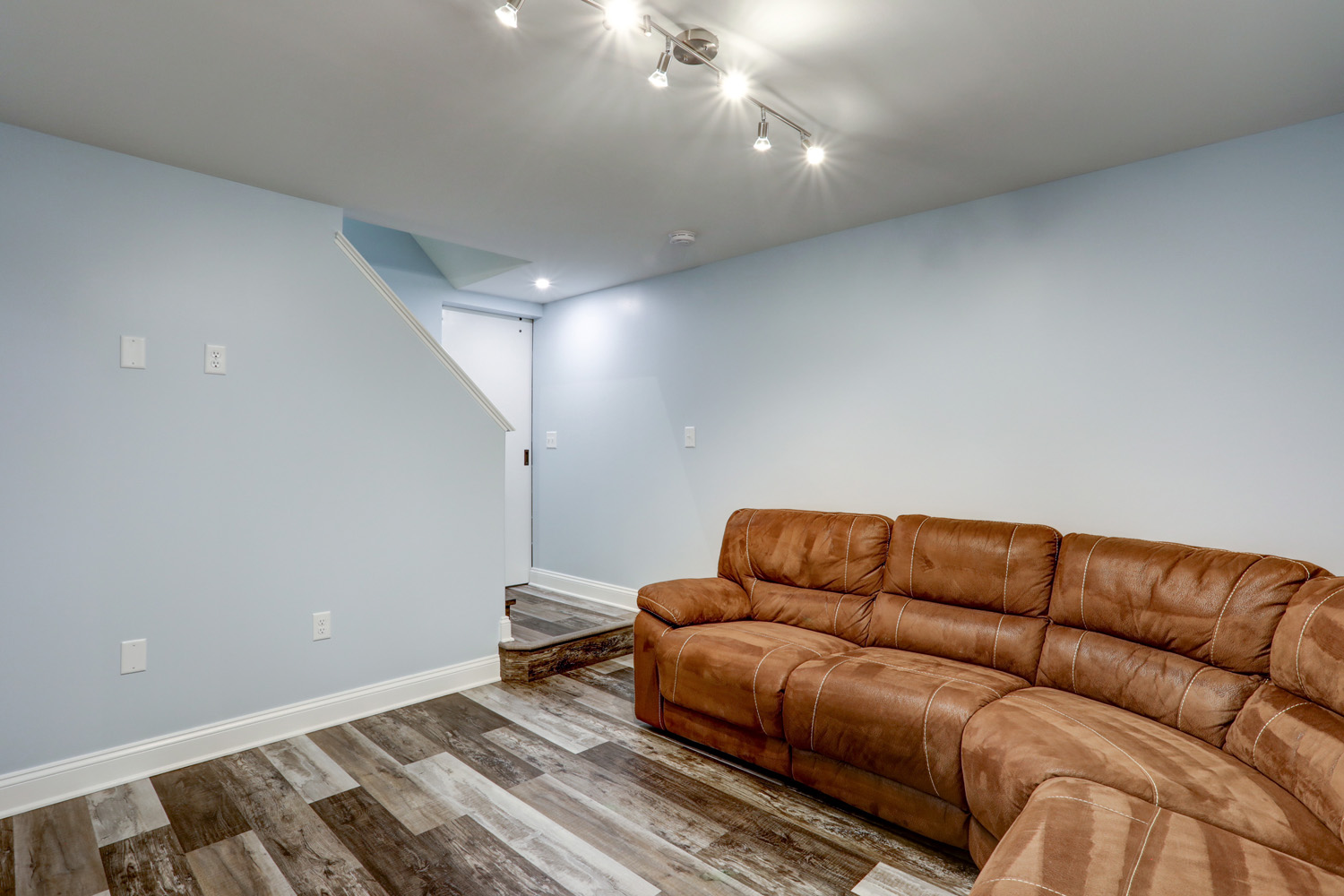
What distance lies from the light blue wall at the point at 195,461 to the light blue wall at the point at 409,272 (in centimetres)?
125

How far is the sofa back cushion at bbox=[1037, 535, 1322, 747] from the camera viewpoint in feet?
6.46

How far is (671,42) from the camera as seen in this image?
1.81 m

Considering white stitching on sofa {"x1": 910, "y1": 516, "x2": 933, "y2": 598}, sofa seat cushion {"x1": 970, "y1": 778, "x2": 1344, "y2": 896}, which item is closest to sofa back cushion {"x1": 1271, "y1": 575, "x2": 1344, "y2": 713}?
sofa seat cushion {"x1": 970, "y1": 778, "x2": 1344, "y2": 896}

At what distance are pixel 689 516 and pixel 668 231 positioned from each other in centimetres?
179

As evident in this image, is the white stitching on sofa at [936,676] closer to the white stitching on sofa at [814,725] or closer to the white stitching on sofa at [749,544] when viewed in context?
the white stitching on sofa at [814,725]

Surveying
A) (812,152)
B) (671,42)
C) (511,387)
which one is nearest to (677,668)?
(812,152)

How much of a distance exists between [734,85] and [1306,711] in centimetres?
234

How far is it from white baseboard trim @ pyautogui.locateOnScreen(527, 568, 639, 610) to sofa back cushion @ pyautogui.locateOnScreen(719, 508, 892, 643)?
135cm

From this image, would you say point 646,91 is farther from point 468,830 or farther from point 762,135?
point 468,830

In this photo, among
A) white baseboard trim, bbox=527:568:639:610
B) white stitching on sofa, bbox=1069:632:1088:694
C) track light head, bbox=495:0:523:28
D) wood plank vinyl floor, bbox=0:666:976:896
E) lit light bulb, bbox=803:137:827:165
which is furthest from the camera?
white baseboard trim, bbox=527:568:639:610

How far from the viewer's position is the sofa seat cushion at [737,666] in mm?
2480

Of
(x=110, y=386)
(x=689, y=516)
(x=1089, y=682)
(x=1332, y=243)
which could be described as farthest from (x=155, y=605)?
(x=1332, y=243)

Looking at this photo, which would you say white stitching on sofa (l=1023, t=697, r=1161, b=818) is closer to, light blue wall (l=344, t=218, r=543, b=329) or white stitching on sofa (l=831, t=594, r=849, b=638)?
white stitching on sofa (l=831, t=594, r=849, b=638)

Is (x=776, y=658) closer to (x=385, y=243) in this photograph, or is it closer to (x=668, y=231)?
(x=668, y=231)
